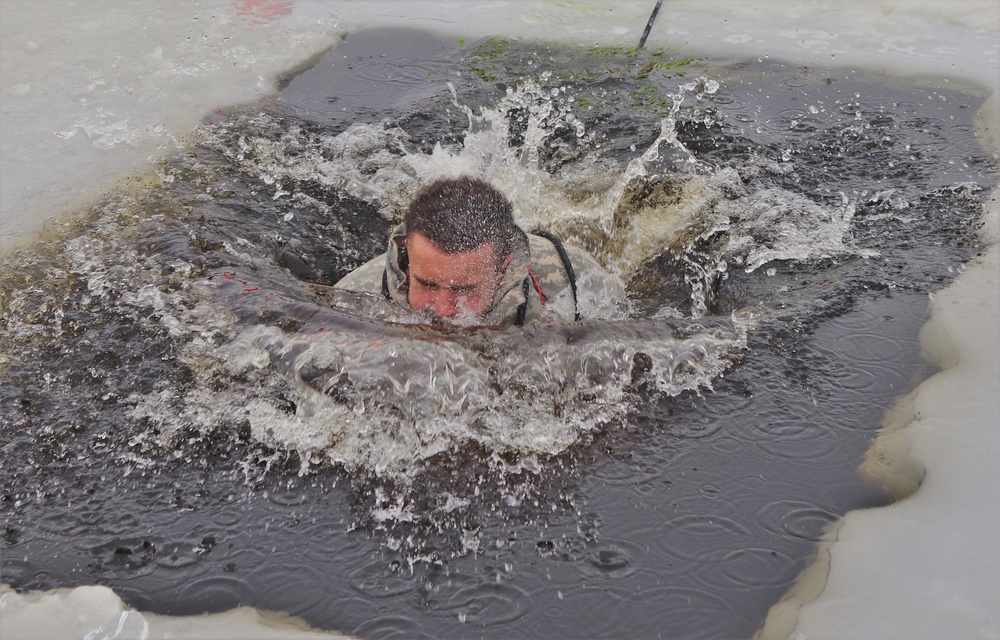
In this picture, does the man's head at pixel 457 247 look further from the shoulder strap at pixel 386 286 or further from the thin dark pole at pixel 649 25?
the thin dark pole at pixel 649 25

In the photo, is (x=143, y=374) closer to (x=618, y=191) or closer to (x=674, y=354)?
(x=674, y=354)

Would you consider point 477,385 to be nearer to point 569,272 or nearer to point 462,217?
point 462,217

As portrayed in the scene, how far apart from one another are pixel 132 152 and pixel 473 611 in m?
4.06

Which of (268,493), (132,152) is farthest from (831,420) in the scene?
(132,152)

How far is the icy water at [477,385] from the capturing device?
276 centimetres

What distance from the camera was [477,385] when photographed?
11.1ft

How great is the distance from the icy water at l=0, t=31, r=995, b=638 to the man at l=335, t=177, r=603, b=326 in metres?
0.19

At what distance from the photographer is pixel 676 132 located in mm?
5574

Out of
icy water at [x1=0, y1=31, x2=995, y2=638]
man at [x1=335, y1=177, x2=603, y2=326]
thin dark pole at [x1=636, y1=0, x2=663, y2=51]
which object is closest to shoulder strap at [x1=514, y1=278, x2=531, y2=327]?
man at [x1=335, y1=177, x2=603, y2=326]

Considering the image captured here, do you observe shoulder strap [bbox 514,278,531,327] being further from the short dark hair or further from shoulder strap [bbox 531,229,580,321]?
shoulder strap [bbox 531,229,580,321]

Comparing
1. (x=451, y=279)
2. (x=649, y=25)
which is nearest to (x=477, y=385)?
(x=451, y=279)

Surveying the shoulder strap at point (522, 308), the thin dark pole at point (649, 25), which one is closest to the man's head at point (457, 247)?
the shoulder strap at point (522, 308)

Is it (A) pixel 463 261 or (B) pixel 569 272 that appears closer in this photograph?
Answer: (A) pixel 463 261

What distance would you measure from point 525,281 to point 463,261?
1.39 ft
